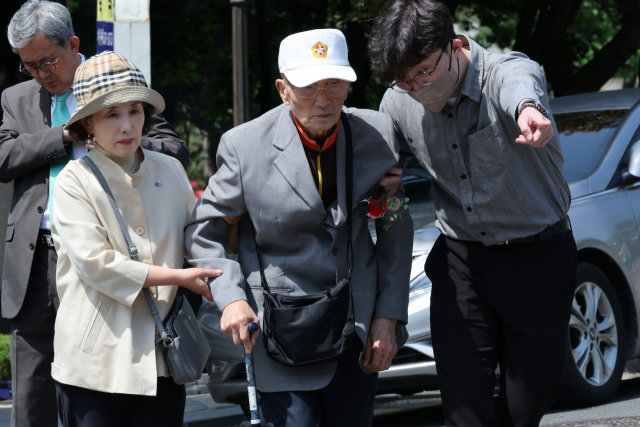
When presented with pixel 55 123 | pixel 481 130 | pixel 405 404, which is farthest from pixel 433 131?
pixel 405 404

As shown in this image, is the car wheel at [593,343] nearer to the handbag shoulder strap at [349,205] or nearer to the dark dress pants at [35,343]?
the handbag shoulder strap at [349,205]

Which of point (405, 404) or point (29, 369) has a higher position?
point (29, 369)

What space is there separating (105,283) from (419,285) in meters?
2.38

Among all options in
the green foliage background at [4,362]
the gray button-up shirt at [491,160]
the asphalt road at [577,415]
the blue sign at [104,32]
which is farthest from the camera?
the green foliage background at [4,362]

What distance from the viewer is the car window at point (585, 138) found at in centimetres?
543

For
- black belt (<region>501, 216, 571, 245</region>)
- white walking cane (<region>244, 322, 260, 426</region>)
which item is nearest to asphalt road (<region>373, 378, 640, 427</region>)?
black belt (<region>501, 216, 571, 245</region>)

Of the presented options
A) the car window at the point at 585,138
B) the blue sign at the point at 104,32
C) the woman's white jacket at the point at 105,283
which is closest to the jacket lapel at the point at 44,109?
the woman's white jacket at the point at 105,283

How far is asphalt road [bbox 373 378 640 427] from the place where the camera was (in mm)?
4664

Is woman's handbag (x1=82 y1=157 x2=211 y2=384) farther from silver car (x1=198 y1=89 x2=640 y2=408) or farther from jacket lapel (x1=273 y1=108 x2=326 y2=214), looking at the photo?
silver car (x1=198 y1=89 x2=640 y2=408)

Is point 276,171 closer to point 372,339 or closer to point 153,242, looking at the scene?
point 153,242

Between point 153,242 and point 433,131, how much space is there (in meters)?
1.10

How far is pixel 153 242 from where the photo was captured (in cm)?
301

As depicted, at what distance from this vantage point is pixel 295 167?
3.01 meters

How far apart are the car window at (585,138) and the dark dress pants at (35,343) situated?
3201 mm
